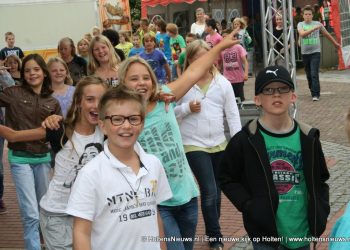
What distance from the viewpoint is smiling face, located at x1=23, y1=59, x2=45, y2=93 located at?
5.72 meters

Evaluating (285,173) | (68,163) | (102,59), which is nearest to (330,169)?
(102,59)

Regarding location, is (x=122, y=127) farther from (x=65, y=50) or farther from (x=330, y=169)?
(x=330, y=169)

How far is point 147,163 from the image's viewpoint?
3.49 metres

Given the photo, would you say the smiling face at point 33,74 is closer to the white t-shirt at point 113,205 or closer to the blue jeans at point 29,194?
the blue jeans at point 29,194

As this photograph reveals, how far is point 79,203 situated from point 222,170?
3.32 ft

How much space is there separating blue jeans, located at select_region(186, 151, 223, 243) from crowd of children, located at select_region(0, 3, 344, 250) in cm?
1

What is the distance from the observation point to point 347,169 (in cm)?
862

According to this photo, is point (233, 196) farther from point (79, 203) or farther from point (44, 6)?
point (44, 6)

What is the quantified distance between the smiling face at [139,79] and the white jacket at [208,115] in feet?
5.01

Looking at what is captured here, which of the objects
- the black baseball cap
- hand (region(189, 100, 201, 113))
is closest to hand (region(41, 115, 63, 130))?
the black baseball cap

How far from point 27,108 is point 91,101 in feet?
6.19

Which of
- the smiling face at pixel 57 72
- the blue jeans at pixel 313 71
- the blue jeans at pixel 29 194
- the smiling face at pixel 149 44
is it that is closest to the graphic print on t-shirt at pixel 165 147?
the blue jeans at pixel 29 194

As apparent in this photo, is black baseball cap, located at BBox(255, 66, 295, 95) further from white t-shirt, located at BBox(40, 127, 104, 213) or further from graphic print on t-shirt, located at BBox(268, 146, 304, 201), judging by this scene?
white t-shirt, located at BBox(40, 127, 104, 213)

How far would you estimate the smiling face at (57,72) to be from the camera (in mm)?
6641
